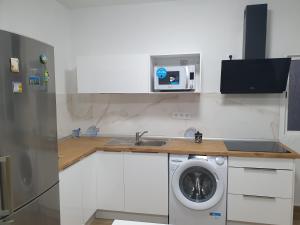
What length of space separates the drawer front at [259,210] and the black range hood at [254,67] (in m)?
1.18

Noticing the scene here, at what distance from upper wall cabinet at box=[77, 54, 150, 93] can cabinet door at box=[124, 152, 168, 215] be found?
0.81 m

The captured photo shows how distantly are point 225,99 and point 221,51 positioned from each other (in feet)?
1.99

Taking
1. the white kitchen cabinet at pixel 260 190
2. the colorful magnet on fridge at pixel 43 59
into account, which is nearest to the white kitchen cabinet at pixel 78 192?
the colorful magnet on fridge at pixel 43 59

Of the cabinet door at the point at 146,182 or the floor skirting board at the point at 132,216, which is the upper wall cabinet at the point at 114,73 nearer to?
the cabinet door at the point at 146,182

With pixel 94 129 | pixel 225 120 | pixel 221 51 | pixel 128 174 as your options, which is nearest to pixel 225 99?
pixel 225 120

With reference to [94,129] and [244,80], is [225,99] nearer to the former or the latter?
[244,80]

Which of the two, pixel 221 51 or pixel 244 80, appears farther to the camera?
pixel 221 51

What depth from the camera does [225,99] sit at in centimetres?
289

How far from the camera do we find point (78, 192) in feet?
7.27

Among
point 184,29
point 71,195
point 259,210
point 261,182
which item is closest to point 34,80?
point 71,195

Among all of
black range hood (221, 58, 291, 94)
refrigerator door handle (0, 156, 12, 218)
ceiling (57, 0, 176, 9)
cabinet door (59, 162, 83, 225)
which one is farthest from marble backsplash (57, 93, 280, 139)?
refrigerator door handle (0, 156, 12, 218)

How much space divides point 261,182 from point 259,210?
302mm

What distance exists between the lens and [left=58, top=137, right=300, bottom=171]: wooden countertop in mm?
2221

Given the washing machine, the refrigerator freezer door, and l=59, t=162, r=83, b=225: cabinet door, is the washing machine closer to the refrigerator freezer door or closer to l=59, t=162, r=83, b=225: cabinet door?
l=59, t=162, r=83, b=225: cabinet door
